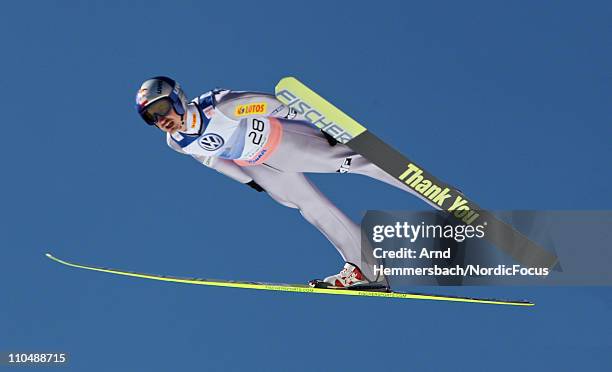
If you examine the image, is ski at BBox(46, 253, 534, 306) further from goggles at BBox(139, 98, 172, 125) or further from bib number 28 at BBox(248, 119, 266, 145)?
goggles at BBox(139, 98, 172, 125)

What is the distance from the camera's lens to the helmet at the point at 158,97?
12.3ft

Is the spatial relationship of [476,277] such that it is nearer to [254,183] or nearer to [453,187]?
[453,187]

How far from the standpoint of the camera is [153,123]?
383 cm

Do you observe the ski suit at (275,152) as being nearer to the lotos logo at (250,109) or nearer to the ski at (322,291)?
the lotos logo at (250,109)

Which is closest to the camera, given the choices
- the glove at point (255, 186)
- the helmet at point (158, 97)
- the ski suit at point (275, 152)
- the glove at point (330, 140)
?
the helmet at point (158, 97)

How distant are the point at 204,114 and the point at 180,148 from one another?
192 mm

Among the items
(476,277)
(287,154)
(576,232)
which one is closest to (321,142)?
(287,154)

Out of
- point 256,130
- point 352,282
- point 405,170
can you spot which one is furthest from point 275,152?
point 352,282

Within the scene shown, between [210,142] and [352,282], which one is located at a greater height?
[210,142]

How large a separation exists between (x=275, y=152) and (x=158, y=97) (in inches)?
22.7

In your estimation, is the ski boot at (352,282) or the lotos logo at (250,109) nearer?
the lotos logo at (250,109)

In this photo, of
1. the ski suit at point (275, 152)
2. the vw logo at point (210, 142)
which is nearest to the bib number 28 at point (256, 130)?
the ski suit at point (275, 152)

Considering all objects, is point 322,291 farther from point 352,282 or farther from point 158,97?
point 158,97

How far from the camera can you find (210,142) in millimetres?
3938
